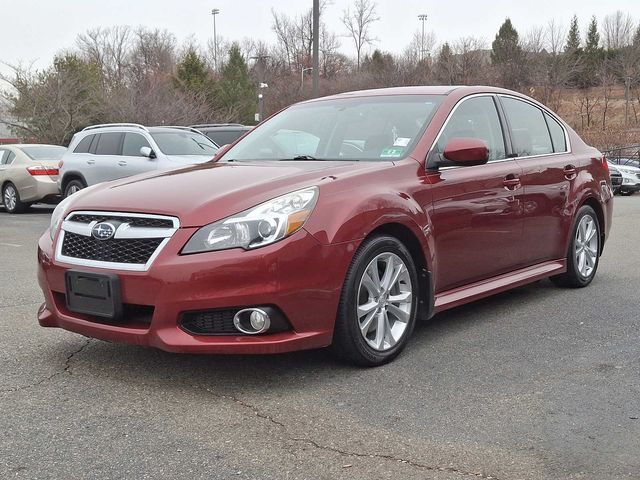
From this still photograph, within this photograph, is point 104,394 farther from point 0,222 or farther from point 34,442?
point 0,222

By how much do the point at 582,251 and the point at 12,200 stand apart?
12632 millimetres

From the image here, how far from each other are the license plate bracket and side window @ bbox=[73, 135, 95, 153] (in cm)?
1112

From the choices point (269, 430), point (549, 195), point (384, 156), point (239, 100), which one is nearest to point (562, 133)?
point (549, 195)

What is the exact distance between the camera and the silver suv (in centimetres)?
1291

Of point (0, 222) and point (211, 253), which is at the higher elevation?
point (211, 253)

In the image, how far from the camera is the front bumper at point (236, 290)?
141 inches

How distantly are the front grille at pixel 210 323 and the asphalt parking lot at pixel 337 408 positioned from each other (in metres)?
0.32

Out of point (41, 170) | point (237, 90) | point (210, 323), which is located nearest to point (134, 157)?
point (41, 170)

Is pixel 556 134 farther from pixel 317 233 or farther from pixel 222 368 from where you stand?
pixel 222 368

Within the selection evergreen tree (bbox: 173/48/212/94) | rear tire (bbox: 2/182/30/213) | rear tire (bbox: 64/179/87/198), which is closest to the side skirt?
rear tire (bbox: 64/179/87/198)

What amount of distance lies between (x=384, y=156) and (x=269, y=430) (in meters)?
2.01

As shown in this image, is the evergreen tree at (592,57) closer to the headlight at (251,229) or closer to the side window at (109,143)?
the side window at (109,143)

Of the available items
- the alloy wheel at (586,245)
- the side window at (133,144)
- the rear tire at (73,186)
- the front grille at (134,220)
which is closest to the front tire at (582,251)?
the alloy wheel at (586,245)

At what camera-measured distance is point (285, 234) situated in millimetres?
3678
